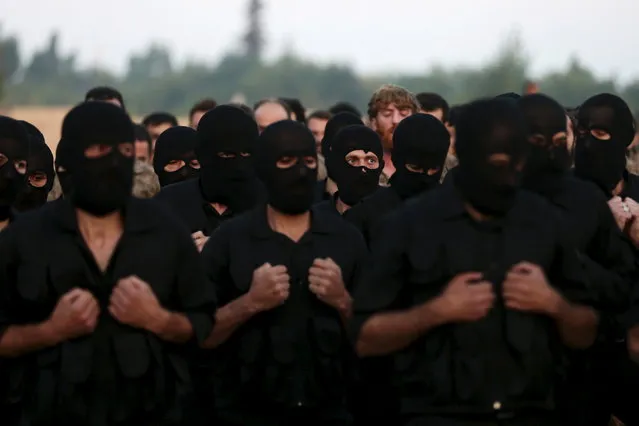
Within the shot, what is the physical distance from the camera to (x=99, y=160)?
19.0ft

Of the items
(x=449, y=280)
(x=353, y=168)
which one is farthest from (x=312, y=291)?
(x=353, y=168)

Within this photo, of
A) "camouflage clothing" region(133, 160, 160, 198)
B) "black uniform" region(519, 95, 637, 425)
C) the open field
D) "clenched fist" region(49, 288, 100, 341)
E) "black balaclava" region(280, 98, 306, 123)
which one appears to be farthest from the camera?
the open field

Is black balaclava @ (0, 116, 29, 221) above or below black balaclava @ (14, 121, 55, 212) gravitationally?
above

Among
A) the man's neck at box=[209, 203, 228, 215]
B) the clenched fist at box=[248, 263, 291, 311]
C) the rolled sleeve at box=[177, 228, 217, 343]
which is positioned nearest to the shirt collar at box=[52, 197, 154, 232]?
the rolled sleeve at box=[177, 228, 217, 343]

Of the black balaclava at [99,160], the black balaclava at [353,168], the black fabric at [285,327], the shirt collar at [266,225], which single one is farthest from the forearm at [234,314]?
the black balaclava at [353,168]

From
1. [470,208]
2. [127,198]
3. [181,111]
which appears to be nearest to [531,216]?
[470,208]

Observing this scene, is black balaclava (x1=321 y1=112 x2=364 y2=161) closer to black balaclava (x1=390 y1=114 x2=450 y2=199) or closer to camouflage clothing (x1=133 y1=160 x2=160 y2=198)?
camouflage clothing (x1=133 y1=160 x2=160 y2=198)

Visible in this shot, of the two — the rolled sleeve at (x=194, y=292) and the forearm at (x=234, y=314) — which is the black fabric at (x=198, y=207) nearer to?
the forearm at (x=234, y=314)

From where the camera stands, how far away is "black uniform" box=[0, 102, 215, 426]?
19.1ft

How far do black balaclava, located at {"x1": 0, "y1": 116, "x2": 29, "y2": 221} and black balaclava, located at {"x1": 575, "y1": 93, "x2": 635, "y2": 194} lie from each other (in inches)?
114

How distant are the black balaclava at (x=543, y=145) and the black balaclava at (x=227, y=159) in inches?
81.2

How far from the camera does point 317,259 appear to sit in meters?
6.80

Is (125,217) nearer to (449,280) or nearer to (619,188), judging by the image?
(449,280)

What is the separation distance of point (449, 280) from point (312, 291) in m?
1.17
